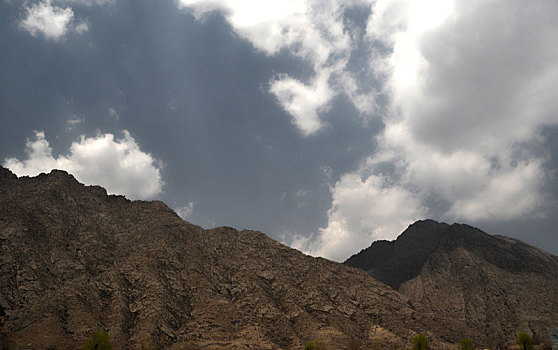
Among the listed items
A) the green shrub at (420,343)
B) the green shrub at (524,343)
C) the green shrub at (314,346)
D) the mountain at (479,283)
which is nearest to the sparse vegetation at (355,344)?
the green shrub at (314,346)

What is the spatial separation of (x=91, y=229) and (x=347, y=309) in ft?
214

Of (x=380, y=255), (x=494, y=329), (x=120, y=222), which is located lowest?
(x=494, y=329)

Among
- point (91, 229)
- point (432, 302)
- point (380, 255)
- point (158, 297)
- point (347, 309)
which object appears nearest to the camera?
point (158, 297)

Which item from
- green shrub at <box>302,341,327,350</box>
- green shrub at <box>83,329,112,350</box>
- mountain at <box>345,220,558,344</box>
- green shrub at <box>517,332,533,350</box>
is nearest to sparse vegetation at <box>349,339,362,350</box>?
green shrub at <box>302,341,327,350</box>

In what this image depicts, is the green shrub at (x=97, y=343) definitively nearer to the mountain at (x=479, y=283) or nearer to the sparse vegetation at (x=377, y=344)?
the sparse vegetation at (x=377, y=344)

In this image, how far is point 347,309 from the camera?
86000mm

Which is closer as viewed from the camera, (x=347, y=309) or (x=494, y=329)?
(x=347, y=309)

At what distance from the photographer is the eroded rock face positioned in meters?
65.2

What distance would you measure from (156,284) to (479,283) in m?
89.3

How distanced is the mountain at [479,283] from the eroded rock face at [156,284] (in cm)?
1853

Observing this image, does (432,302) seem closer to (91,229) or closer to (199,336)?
(199,336)

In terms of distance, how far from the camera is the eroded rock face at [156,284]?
6525 centimetres

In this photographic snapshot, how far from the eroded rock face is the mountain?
18530 millimetres

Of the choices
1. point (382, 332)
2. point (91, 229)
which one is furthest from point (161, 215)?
point (382, 332)
